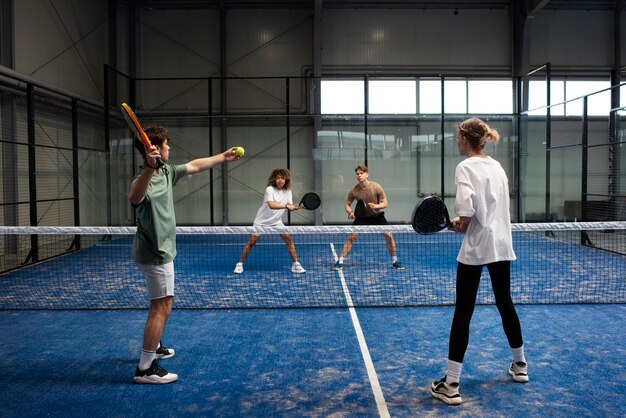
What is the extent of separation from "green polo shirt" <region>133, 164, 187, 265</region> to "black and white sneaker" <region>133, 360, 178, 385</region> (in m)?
0.79

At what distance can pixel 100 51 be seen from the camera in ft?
52.1

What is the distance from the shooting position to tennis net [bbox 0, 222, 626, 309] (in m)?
6.38

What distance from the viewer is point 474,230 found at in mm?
3580

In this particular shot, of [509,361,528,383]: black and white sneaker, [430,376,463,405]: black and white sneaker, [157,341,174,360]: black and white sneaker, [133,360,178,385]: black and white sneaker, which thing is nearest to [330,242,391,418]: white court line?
[430,376,463,405]: black and white sneaker

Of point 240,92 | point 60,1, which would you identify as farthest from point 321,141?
point 60,1

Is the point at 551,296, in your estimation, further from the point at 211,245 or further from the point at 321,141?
the point at 321,141

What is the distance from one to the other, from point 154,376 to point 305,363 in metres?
1.15

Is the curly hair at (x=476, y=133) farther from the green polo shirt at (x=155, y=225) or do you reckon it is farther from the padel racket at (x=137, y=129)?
the green polo shirt at (x=155, y=225)

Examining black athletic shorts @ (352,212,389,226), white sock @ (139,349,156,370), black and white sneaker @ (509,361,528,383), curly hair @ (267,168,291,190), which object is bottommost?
black and white sneaker @ (509,361,528,383)

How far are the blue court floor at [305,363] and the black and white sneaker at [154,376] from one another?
5 cm

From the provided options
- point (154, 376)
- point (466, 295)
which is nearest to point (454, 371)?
point (466, 295)

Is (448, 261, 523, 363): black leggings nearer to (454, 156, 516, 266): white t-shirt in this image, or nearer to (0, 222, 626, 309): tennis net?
(454, 156, 516, 266): white t-shirt

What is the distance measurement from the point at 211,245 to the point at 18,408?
9.13m

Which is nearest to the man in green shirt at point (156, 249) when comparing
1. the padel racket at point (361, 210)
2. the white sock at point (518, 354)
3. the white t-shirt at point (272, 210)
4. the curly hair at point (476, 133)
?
the curly hair at point (476, 133)
